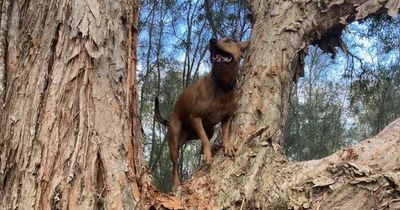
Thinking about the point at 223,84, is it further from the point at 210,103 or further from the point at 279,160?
A: the point at 279,160

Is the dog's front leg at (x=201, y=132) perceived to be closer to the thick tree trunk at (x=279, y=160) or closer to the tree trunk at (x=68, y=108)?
the thick tree trunk at (x=279, y=160)

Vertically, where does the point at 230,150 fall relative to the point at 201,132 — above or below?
below

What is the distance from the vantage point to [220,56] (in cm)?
594

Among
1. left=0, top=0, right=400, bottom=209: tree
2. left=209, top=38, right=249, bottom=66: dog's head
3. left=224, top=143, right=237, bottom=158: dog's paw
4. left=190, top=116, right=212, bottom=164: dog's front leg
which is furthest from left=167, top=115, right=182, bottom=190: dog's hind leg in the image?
left=224, top=143, right=237, bottom=158: dog's paw

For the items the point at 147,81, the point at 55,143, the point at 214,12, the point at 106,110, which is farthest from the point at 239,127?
the point at 147,81

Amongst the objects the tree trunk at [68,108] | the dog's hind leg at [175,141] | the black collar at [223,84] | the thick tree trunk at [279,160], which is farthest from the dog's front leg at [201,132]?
the tree trunk at [68,108]

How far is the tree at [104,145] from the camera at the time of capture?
3.79 m

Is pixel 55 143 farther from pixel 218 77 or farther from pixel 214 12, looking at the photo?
pixel 214 12

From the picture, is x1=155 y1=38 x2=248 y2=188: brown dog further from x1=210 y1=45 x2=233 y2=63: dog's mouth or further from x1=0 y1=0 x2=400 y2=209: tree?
x1=0 y1=0 x2=400 y2=209: tree

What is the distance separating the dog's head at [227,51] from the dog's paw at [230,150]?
121cm

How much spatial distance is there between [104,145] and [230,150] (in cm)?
133

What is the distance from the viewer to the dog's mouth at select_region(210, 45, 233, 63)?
5891 mm

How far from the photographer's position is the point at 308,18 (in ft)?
19.4

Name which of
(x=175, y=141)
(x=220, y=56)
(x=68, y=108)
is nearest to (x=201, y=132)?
(x=175, y=141)
